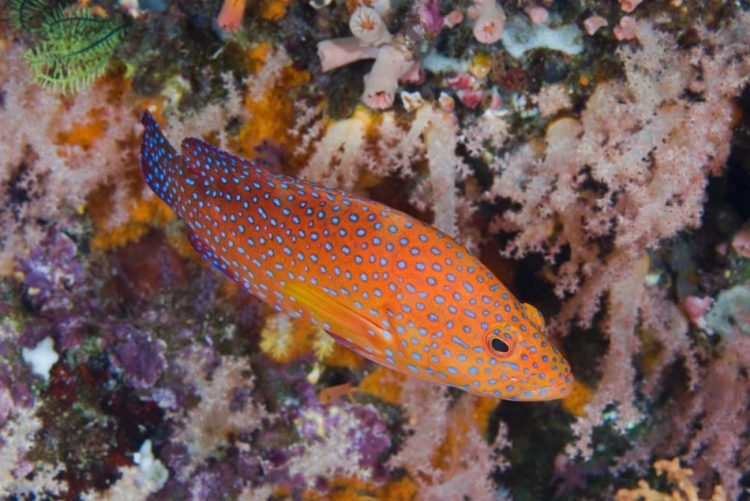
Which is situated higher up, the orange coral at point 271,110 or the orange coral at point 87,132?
the orange coral at point 271,110

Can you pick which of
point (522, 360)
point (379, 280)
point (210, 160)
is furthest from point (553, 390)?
point (210, 160)

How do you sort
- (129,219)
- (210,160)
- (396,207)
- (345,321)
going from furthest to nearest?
(129,219)
(396,207)
(210,160)
(345,321)

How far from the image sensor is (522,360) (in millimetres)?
3322

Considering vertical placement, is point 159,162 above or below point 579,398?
above

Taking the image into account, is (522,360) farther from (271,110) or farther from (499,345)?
(271,110)

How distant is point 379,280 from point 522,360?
96 centimetres

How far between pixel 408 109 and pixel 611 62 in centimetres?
166

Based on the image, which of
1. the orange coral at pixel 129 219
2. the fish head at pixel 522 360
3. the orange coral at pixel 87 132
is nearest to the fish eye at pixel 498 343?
the fish head at pixel 522 360

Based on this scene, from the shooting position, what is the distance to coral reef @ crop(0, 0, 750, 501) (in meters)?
4.43

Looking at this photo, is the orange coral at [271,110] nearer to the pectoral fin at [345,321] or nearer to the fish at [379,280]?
the fish at [379,280]

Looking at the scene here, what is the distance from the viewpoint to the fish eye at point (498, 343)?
329cm

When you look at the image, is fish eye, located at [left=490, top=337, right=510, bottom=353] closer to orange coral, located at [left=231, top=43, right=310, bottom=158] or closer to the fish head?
the fish head

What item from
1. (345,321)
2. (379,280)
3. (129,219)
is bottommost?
(129,219)

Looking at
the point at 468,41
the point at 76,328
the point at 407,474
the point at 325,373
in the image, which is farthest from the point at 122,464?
the point at 468,41
